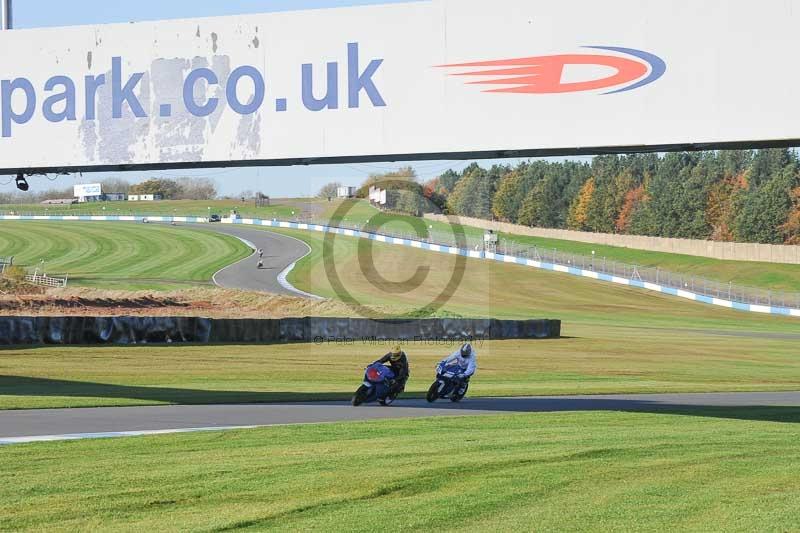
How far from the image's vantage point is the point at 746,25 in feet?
55.1

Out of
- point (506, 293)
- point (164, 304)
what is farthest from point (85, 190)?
point (164, 304)

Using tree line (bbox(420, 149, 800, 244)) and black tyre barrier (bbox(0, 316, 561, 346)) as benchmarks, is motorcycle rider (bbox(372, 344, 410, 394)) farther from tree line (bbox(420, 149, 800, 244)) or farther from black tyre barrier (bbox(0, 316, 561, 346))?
tree line (bbox(420, 149, 800, 244))

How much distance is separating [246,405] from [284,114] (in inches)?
241

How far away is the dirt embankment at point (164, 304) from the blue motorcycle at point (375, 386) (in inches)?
1267

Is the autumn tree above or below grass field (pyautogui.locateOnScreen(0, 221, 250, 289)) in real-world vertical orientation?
above

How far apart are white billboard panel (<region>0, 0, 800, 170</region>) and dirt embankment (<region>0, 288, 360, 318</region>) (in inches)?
1354

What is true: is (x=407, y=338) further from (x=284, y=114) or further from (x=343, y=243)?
(x=343, y=243)

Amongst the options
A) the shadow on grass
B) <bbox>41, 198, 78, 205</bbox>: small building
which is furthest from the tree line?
the shadow on grass

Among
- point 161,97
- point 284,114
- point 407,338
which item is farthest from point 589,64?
point 407,338

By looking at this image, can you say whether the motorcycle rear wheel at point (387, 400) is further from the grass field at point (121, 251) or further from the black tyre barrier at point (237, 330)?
the grass field at point (121, 251)

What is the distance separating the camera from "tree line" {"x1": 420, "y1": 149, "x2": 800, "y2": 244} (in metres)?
129

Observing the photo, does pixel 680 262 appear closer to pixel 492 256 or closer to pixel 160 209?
pixel 492 256

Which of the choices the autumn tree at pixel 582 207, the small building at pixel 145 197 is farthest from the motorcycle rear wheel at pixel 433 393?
the autumn tree at pixel 582 207

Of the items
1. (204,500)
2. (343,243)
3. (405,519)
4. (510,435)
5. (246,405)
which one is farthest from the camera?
(343,243)
